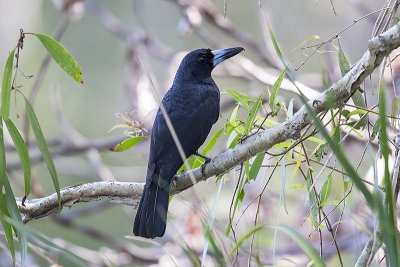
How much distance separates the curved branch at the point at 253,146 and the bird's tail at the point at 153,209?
0.14 feet

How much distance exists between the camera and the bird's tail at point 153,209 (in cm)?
291

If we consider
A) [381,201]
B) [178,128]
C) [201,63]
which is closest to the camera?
[381,201]

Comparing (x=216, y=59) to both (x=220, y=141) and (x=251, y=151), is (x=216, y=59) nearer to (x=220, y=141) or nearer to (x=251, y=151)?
(x=251, y=151)

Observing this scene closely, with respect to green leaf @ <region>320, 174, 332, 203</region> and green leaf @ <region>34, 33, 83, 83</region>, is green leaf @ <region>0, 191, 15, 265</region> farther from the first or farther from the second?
green leaf @ <region>320, 174, 332, 203</region>

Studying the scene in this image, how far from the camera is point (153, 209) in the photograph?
291 centimetres

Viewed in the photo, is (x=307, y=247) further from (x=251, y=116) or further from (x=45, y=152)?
(x=45, y=152)

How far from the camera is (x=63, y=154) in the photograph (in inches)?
222

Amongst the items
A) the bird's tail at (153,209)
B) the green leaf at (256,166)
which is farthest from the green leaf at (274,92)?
the bird's tail at (153,209)

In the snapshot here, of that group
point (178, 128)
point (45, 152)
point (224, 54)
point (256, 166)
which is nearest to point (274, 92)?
point (256, 166)

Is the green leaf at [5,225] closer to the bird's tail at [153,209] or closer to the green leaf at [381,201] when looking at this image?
the bird's tail at [153,209]

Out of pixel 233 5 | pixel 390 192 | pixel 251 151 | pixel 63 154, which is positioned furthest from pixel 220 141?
pixel 390 192

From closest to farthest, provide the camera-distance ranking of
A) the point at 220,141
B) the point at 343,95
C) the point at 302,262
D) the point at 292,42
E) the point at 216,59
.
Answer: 1. the point at 343,95
2. the point at 216,59
3. the point at 302,262
4. the point at 220,141
5. the point at 292,42

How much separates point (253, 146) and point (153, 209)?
2.19ft

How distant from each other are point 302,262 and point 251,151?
2770 millimetres
